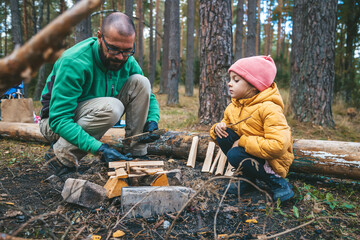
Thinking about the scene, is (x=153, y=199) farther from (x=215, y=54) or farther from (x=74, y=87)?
(x=215, y=54)

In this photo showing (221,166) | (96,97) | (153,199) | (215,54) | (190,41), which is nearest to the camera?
(153,199)

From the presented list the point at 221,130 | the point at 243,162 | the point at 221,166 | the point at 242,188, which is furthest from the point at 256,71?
the point at 221,166

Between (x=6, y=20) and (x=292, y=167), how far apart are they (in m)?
20.9

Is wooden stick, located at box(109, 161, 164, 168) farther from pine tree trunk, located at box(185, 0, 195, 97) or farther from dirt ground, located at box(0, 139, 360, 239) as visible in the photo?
A: pine tree trunk, located at box(185, 0, 195, 97)

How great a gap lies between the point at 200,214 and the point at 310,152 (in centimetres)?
147

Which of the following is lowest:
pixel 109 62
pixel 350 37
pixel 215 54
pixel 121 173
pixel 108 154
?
pixel 121 173

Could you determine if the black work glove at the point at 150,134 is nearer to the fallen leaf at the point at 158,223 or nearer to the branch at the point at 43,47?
the fallen leaf at the point at 158,223

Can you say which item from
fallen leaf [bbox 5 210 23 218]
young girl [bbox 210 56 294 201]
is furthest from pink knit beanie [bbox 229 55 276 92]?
fallen leaf [bbox 5 210 23 218]

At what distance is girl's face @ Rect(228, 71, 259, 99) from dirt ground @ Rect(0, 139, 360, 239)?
893 millimetres

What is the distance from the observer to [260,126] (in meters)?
2.14

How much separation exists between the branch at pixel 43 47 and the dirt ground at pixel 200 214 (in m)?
0.75

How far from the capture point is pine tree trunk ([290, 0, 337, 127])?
4695 millimetres

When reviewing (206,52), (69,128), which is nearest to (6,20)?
(206,52)

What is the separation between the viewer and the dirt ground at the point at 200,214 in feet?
5.37
